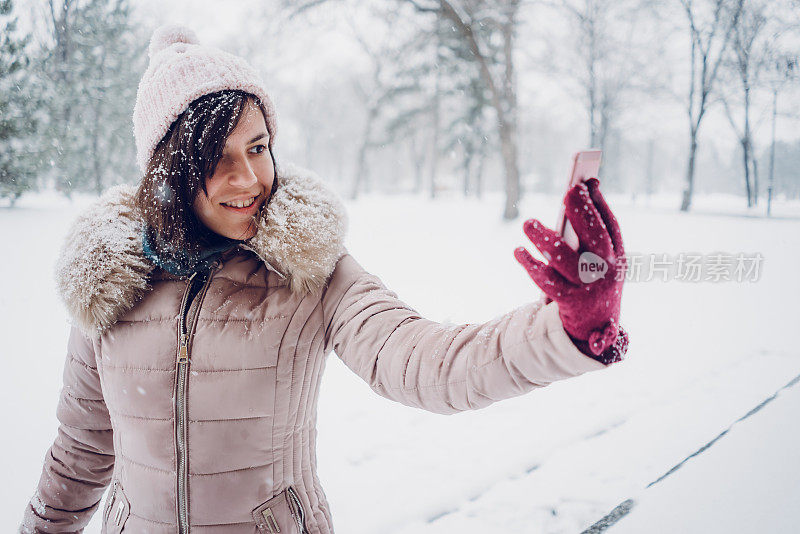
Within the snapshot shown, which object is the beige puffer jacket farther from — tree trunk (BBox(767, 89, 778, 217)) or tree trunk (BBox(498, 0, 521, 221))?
tree trunk (BBox(498, 0, 521, 221))

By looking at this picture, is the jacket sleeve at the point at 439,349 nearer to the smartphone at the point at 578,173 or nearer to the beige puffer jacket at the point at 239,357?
the beige puffer jacket at the point at 239,357

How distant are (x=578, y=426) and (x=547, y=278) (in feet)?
8.78

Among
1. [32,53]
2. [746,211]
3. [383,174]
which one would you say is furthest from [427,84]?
[383,174]

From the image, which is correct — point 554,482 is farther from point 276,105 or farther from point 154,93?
point 154,93

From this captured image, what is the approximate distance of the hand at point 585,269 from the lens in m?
0.68

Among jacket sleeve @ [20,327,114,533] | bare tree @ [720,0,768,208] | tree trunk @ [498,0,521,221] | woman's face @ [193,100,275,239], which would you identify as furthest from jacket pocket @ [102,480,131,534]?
tree trunk @ [498,0,521,221]

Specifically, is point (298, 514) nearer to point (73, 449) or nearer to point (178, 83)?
point (73, 449)

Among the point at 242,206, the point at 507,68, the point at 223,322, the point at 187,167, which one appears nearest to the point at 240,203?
the point at 242,206

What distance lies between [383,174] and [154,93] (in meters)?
38.3

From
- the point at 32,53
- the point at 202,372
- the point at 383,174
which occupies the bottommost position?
the point at 202,372

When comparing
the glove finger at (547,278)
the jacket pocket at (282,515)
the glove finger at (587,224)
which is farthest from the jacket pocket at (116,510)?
the glove finger at (587,224)

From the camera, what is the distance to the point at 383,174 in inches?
1516

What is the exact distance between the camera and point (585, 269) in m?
0.68

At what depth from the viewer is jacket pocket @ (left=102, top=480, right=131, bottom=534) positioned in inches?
43.5
